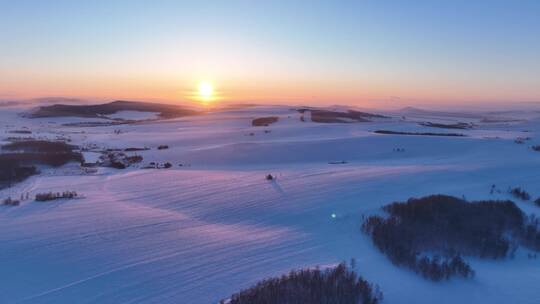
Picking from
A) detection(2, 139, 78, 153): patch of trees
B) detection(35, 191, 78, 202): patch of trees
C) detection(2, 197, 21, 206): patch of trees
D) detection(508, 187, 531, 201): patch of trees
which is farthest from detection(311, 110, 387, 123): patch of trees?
detection(2, 197, 21, 206): patch of trees

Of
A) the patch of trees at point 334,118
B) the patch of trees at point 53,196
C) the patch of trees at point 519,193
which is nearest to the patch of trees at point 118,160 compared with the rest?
the patch of trees at point 53,196

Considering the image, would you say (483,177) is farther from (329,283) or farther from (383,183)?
(329,283)

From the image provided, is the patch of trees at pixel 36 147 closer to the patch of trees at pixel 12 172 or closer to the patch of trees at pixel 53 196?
the patch of trees at pixel 12 172

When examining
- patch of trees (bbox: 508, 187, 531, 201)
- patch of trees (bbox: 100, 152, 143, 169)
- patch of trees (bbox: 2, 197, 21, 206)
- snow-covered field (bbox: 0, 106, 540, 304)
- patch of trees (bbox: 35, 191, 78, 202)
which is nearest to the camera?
snow-covered field (bbox: 0, 106, 540, 304)

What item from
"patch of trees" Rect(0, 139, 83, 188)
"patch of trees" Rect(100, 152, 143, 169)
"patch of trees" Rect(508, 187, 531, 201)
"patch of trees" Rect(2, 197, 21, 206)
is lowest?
"patch of trees" Rect(100, 152, 143, 169)

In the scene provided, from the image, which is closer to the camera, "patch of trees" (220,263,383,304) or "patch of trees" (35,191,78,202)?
"patch of trees" (220,263,383,304)

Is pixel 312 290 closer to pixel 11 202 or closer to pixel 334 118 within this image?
Answer: pixel 11 202

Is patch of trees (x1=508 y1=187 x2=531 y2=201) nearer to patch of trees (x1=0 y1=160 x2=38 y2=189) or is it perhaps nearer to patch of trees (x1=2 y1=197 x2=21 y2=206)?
patch of trees (x1=2 y1=197 x2=21 y2=206)
